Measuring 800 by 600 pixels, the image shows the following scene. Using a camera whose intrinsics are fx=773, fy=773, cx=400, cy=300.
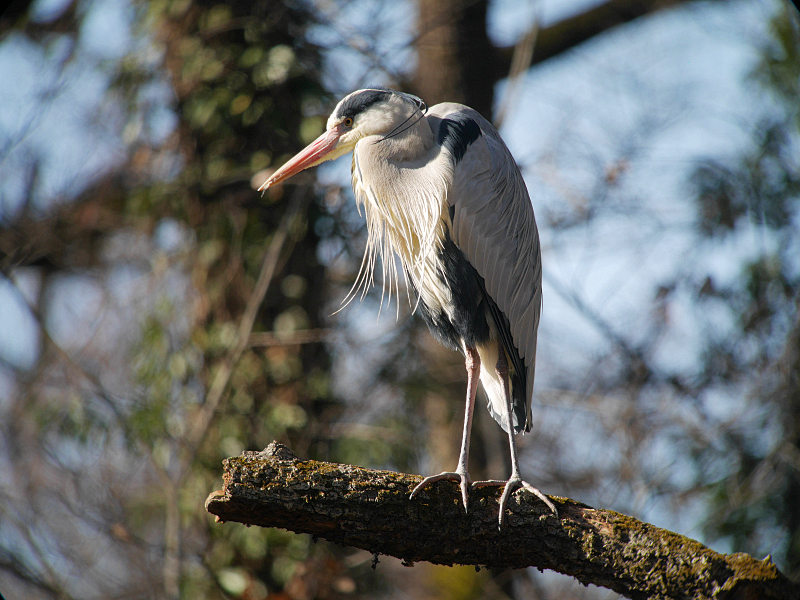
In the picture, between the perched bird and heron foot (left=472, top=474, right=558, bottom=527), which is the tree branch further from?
heron foot (left=472, top=474, right=558, bottom=527)

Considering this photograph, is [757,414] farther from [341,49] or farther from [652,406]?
[341,49]

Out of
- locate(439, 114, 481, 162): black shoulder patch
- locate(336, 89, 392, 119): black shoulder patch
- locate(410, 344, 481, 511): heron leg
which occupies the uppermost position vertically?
locate(336, 89, 392, 119): black shoulder patch

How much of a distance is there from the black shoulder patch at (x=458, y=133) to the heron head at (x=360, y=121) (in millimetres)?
121

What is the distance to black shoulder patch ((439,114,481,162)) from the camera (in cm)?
312

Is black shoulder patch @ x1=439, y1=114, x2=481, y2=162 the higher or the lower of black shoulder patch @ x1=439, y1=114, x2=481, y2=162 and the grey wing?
the higher

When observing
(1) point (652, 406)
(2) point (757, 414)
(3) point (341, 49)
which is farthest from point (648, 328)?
(3) point (341, 49)

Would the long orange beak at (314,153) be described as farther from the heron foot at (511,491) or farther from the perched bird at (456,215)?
the heron foot at (511,491)

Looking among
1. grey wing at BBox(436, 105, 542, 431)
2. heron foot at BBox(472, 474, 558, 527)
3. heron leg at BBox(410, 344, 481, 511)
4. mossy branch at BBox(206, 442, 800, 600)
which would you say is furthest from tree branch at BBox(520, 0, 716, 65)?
mossy branch at BBox(206, 442, 800, 600)

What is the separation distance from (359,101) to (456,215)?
2.20ft

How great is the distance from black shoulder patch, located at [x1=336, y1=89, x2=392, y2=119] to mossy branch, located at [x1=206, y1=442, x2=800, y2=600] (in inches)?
61.7

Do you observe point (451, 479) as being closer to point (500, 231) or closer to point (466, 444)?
point (466, 444)

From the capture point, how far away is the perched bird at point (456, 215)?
312 cm

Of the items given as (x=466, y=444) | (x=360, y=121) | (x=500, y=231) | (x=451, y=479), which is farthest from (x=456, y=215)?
(x=451, y=479)

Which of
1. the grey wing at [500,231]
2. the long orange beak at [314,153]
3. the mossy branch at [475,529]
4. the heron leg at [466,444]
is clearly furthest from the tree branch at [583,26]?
the mossy branch at [475,529]
